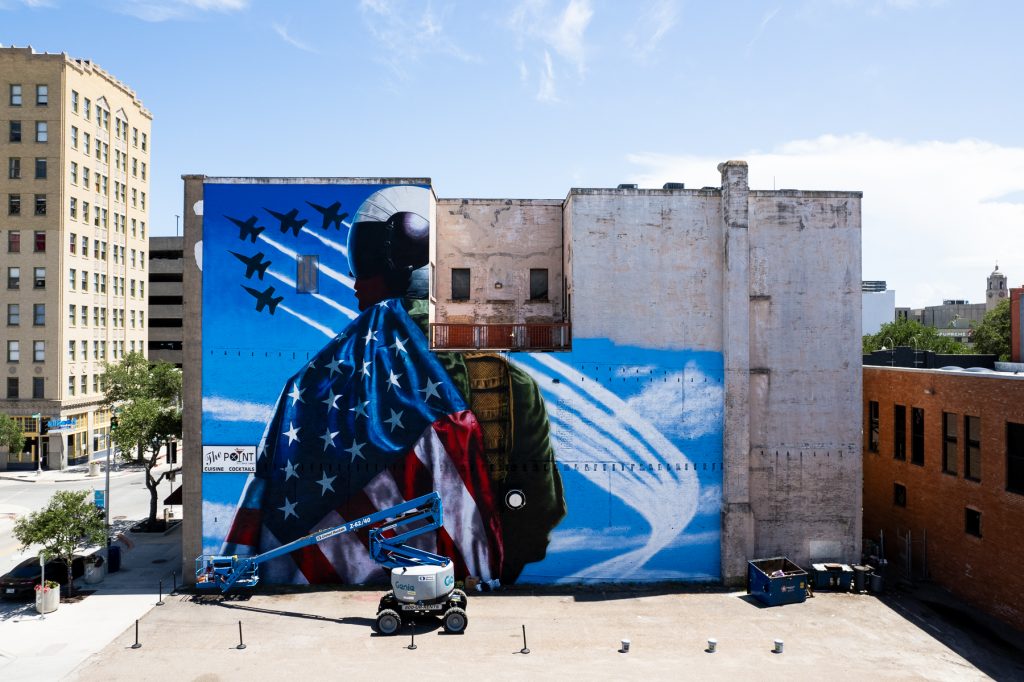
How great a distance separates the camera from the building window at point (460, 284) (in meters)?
29.2

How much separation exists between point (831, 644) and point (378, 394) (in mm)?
17597

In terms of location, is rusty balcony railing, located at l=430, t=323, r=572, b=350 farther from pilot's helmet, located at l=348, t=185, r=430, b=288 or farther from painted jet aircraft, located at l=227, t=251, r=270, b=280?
painted jet aircraft, located at l=227, t=251, r=270, b=280

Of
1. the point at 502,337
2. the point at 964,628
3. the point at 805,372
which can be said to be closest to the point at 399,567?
the point at 502,337

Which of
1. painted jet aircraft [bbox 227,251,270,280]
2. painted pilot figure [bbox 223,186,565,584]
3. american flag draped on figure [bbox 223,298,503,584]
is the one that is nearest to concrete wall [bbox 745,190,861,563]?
painted pilot figure [bbox 223,186,565,584]

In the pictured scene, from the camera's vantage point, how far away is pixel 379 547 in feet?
75.1

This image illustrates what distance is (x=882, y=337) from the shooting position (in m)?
70.9

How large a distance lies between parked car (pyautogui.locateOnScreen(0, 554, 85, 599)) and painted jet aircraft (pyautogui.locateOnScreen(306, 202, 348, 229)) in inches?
637

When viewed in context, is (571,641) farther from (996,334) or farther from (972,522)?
(996,334)

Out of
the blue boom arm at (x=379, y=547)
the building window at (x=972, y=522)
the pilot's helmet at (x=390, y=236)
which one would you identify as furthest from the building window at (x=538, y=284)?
the building window at (x=972, y=522)

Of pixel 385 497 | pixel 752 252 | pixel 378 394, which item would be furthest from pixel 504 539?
pixel 752 252

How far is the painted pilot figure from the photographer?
83.3 feet

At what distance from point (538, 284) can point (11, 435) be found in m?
42.6

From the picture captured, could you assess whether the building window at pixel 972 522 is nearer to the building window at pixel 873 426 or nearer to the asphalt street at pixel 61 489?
the building window at pixel 873 426

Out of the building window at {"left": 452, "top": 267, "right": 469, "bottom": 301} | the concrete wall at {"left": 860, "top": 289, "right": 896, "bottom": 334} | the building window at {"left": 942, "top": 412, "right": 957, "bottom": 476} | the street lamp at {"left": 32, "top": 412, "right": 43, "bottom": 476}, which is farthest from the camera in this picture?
the concrete wall at {"left": 860, "top": 289, "right": 896, "bottom": 334}
